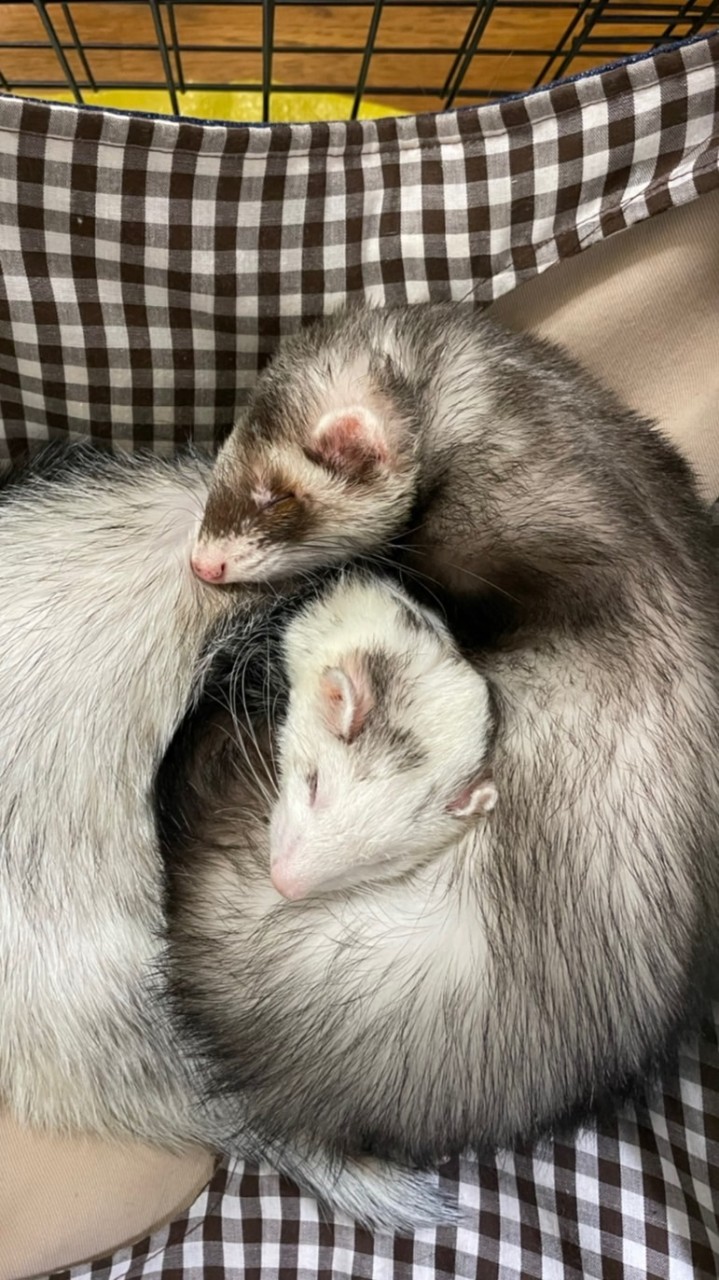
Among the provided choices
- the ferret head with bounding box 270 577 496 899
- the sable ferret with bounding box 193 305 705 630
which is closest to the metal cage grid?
the sable ferret with bounding box 193 305 705 630

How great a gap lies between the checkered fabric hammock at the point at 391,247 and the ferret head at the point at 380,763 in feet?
1.31

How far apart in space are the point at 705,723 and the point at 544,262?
513 mm

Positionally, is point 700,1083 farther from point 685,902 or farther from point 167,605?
point 167,605

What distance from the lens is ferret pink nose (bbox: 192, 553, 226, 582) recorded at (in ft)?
3.17

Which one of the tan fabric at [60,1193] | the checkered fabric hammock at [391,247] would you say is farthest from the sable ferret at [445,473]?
the tan fabric at [60,1193]

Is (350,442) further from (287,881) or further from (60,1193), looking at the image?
(60,1193)

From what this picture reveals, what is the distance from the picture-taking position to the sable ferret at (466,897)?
35.8 inches

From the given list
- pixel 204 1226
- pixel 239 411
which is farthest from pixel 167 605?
pixel 204 1226

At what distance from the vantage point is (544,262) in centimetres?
109

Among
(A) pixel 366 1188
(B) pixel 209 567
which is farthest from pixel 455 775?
(A) pixel 366 1188

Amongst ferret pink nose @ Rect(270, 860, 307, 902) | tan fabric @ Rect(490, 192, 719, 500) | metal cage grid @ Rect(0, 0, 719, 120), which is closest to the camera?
ferret pink nose @ Rect(270, 860, 307, 902)

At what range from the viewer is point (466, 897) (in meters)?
0.94

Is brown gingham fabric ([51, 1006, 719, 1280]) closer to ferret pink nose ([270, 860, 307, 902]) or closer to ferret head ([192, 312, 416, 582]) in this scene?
ferret pink nose ([270, 860, 307, 902])

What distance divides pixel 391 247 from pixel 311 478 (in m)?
0.30
